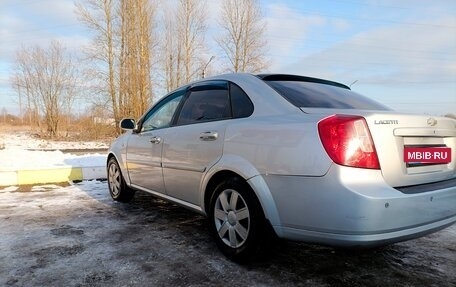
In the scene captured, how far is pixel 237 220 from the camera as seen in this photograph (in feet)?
9.70

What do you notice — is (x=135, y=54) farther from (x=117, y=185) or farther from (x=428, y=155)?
(x=428, y=155)

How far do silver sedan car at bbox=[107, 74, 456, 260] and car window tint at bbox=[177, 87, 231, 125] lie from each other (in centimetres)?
1

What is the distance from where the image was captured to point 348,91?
11.7ft

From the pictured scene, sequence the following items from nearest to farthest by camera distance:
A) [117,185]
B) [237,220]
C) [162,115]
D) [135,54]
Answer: [237,220] < [162,115] < [117,185] < [135,54]

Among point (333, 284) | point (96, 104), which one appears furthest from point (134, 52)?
point (333, 284)

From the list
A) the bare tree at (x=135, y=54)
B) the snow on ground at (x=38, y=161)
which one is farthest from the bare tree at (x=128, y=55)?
the snow on ground at (x=38, y=161)

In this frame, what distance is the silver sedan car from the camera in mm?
2283

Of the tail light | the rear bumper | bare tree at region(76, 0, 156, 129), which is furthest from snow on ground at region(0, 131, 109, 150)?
the tail light

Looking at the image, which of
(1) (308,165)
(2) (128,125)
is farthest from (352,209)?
(2) (128,125)

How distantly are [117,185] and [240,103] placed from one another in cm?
283

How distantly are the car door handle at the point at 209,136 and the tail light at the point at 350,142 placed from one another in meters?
1.05

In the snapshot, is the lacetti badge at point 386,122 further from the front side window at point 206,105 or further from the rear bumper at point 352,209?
the front side window at point 206,105

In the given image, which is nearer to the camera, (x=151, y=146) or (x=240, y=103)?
(x=240, y=103)

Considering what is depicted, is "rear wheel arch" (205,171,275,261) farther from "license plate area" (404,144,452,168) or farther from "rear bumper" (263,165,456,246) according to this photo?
"license plate area" (404,144,452,168)
